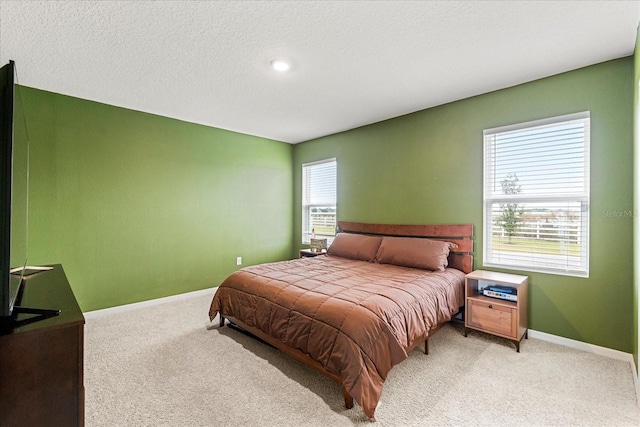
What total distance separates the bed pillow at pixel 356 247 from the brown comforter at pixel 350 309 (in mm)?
485

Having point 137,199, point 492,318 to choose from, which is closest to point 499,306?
point 492,318

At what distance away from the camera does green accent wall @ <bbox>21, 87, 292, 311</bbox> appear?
10.8 feet

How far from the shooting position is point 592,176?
266cm

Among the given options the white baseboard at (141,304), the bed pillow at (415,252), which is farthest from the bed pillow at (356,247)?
the white baseboard at (141,304)

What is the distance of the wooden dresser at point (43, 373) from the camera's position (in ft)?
3.37

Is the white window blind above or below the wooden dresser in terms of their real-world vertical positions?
above

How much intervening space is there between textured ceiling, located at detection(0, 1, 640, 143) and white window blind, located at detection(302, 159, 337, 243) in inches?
69.3

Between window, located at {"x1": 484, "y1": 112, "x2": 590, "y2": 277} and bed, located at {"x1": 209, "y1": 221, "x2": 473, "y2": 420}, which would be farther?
window, located at {"x1": 484, "y1": 112, "x2": 590, "y2": 277}

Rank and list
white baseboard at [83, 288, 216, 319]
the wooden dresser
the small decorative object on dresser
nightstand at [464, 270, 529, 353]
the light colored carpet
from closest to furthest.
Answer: the wooden dresser
the light colored carpet
nightstand at [464, 270, 529, 353]
white baseboard at [83, 288, 216, 319]
the small decorative object on dresser

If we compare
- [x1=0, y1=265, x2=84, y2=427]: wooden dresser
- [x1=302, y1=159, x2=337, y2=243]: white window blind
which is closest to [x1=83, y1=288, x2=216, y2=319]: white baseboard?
[x1=302, y1=159, x2=337, y2=243]: white window blind

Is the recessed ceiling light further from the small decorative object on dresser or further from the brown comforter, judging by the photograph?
the small decorative object on dresser

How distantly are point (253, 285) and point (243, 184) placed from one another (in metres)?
2.57

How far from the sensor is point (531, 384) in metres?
2.20

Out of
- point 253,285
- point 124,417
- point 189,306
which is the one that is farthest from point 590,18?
point 189,306
